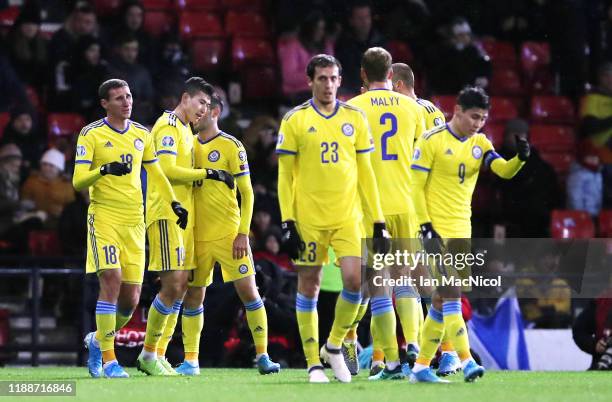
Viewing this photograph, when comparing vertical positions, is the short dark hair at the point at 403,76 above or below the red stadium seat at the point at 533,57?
below

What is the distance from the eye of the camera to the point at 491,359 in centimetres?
1498

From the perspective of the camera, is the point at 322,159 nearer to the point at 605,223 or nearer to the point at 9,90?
the point at 9,90

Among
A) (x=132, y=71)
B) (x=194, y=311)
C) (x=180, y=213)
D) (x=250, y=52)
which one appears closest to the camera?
(x=180, y=213)

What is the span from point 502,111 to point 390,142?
7.98 metres

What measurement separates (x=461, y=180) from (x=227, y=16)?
30.3 feet

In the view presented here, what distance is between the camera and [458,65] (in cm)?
1889

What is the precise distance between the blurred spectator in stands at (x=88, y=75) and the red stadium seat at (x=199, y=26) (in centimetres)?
164

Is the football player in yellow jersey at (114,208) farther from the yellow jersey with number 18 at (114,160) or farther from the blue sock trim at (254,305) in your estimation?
the blue sock trim at (254,305)

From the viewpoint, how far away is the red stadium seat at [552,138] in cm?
1919

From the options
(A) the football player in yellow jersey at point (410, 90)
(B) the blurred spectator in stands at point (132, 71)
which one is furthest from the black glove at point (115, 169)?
(B) the blurred spectator in stands at point (132, 71)

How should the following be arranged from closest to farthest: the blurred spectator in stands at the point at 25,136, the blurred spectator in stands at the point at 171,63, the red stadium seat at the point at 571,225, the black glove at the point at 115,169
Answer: the black glove at the point at 115,169, the blurred spectator in stands at the point at 25,136, the red stadium seat at the point at 571,225, the blurred spectator in stands at the point at 171,63

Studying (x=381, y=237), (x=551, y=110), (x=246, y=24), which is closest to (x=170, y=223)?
(x=381, y=237)

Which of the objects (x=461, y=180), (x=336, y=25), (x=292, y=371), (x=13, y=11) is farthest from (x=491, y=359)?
(x=13, y=11)

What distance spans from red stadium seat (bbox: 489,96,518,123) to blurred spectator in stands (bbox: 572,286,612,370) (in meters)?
4.79
